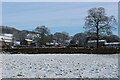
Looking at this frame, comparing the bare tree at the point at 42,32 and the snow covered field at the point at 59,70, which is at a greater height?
the bare tree at the point at 42,32

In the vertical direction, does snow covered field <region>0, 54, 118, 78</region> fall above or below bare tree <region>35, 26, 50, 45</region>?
below

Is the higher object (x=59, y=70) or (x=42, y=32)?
(x=42, y=32)

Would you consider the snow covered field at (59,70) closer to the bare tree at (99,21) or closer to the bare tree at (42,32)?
the bare tree at (99,21)

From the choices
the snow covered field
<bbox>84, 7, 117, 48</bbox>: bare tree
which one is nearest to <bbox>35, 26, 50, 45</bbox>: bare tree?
<bbox>84, 7, 117, 48</bbox>: bare tree

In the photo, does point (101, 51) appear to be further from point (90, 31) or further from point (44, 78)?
point (44, 78)

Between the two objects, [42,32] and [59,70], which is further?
[42,32]

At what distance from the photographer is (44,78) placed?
6141 mm

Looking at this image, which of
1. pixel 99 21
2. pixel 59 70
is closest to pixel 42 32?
pixel 99 21

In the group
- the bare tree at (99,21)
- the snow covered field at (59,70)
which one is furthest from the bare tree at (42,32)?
the snow covered field at (59,70)

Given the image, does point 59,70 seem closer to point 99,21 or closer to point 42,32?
point 99,21

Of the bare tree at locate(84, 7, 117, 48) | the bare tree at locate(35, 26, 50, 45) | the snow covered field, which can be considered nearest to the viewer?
the snow covered field

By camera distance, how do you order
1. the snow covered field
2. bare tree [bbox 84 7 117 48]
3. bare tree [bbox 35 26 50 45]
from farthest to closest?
bare tree [bbox 35 26 50 45] < bare tree [bbox 84 7 117 48] < the snow covered field

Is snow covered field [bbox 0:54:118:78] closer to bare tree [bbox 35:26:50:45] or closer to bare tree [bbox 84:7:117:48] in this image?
bare tree [bbox 84:7:117:48]

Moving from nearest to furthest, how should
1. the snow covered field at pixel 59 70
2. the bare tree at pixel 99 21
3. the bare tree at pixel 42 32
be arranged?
the snow covered field at pixel 59 70, the bare tree at pixel 99 21, the bare tree at pixel 42 32
